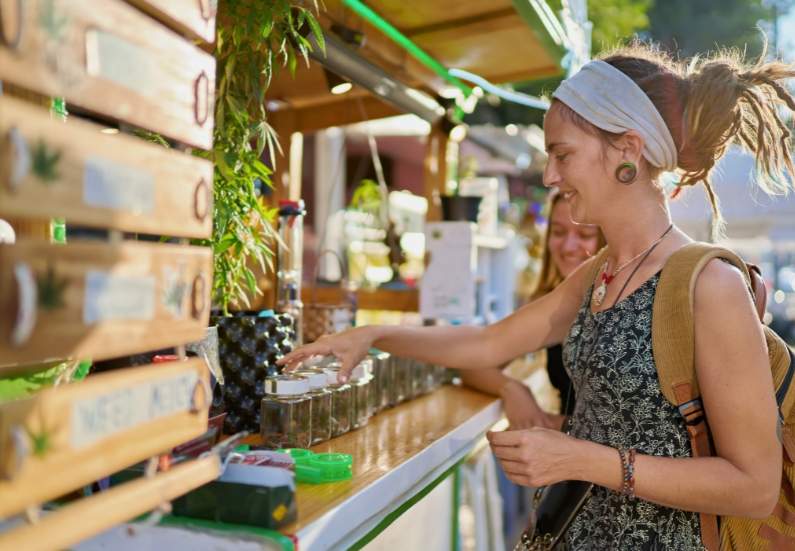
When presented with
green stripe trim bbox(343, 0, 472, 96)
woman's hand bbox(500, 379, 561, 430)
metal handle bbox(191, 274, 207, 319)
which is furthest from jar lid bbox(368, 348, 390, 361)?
metal handle bbox(191, 274, 207, 319)

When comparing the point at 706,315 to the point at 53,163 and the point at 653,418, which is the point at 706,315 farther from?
the point at 53,163

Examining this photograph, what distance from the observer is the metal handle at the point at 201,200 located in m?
0.94

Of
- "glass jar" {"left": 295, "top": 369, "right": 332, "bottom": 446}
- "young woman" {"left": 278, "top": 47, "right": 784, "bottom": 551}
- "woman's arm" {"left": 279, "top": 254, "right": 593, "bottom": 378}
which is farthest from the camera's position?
"woman's arm" {"left": 279, "top": 254, "right": 593, "bottom": 378}

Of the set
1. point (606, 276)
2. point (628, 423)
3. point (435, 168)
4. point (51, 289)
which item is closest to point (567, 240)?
point (435, 168)

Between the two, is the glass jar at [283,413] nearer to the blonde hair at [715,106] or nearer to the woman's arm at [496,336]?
the woman's arm at [496,336]

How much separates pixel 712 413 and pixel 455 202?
207 centimetres

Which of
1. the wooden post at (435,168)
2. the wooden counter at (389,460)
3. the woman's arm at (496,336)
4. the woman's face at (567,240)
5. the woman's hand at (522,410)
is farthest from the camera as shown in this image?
the wooden post at (435,168)

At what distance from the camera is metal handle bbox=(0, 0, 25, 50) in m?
0.65

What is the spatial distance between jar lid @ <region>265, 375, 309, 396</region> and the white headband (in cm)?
77

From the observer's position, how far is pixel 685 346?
4.34 ft

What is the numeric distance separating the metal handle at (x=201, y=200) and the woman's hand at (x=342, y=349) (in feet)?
2.25

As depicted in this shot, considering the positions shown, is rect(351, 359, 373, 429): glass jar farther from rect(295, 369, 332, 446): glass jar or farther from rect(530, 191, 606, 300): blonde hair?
rect(530, 191, 606, 300): blonde hair

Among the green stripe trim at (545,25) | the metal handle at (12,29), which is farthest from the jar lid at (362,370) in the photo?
the green stripe trim at (545,25)

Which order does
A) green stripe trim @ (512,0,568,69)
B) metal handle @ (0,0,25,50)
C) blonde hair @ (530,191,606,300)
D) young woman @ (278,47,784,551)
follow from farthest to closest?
blonde hair @ (530,191,606,300) < green stripe trim @ (512,0,568,69) < young woman @ (278,47,784,551) < metal handle @ (0,0,25,50)
